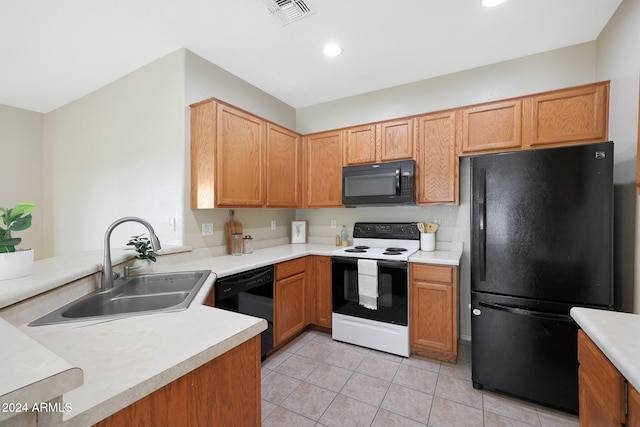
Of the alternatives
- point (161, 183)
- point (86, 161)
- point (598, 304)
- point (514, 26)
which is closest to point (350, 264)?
point (598, 304)

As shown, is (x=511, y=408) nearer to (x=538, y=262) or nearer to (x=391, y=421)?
A: (x=391, y=421)

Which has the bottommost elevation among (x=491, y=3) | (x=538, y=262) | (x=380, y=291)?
(x=380, y=291)

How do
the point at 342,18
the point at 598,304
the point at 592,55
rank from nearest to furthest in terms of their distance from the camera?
the point at 598,304
the point at 342,18
the point at 592,55

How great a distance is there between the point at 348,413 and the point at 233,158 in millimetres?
2160

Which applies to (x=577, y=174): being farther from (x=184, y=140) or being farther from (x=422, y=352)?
(x=184, y=140)

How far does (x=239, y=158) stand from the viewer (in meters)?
2.52

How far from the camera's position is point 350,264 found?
267 cm

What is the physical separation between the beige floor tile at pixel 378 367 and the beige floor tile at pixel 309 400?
Answer: 41 centimetres

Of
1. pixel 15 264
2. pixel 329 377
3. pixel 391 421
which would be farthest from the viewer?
pixel 329 377

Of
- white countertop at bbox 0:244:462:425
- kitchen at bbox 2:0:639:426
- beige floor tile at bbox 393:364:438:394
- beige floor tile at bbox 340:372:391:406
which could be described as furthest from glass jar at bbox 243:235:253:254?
beige floor tile at bbox 393:364:438:394

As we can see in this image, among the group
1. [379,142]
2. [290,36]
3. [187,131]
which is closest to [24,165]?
[187,131]

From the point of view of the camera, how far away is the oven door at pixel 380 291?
8.04ft

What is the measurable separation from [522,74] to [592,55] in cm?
49

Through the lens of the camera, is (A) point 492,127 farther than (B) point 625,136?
Yes
